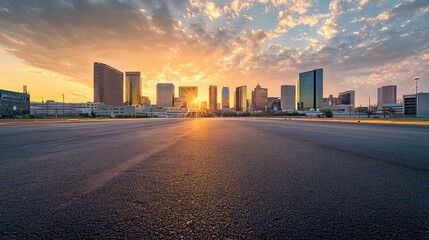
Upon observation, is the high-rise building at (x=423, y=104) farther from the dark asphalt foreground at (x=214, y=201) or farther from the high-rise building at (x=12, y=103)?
the high-rise building at (x=12, y=103)

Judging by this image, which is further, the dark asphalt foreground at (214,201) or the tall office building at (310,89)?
the tall office building at (310,89)

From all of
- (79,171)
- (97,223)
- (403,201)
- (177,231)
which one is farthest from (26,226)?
(403,201)

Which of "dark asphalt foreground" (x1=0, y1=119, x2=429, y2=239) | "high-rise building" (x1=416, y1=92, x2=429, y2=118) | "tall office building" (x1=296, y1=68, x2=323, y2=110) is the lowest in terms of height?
"dark asphalt foreground" (x1=0, y1=119, x2=429, y2=239)

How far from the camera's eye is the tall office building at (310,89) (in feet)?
527

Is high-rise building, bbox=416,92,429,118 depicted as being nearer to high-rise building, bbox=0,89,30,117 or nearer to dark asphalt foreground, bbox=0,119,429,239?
dark asphalt foreground, bbox=0,119,429,239

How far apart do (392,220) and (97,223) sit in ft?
9.90

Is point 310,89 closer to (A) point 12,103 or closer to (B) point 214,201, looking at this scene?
(B) point 214,201

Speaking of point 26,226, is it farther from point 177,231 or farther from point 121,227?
point 177,231

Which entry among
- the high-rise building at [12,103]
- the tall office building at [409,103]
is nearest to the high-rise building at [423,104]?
the tall office building at [409,103]

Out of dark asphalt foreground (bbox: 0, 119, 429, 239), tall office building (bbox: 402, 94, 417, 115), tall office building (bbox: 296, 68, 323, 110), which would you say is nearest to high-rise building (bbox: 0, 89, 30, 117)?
dark asphalt foreground (bbox: 0, 119, 429, 239)

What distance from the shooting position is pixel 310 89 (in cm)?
16600

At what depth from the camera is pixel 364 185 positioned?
3029mm

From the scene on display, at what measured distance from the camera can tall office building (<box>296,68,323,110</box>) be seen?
161 metres

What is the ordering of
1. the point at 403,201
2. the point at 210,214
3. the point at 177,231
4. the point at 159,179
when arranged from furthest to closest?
the point at 159,179 < the point at 403,201 < the point at 210,214 < the point at 177,231
